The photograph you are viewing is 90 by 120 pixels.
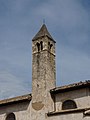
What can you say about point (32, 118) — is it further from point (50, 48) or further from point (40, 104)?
point (50, 48)

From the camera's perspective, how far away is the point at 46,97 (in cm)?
2269

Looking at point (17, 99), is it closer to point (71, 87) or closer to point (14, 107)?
point (14, 107)

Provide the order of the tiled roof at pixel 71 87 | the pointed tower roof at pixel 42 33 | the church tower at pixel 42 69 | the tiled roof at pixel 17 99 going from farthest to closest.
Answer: the pointed tower roof at pixel 42 33 → the tiled roof at pixel 17 99 → the church tower at pixel 42 69 → the tiled roof at pixel 71 87

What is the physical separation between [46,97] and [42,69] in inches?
94.1

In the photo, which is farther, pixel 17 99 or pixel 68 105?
pixel 17 99

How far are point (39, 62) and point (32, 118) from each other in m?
4.54

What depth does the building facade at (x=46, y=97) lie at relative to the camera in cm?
2108

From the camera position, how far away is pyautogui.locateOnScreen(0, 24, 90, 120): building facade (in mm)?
21081

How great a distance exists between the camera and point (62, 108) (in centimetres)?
2231

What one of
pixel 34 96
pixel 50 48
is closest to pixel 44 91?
pixel 34 96

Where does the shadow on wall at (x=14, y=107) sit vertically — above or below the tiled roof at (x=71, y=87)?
below

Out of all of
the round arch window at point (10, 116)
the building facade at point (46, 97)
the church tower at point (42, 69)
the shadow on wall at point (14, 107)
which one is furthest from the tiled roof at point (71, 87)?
the round arch window at point (10, 116)

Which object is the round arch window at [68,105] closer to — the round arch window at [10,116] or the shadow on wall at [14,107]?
the shadow on wall at [14,107]

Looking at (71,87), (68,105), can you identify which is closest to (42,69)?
(71,87)
